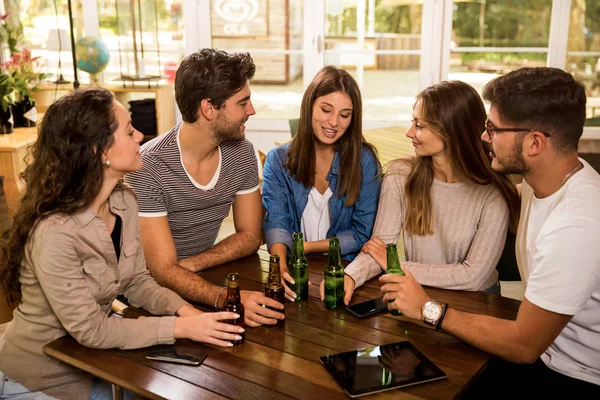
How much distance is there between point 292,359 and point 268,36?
473 centimetres

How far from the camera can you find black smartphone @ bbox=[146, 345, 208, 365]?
149 centimetres

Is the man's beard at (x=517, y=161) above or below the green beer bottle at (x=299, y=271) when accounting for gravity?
above

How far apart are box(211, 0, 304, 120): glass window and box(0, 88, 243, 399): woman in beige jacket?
4251mm

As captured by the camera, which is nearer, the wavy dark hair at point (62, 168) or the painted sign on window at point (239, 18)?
the wavy dark hair at point (62, 168)

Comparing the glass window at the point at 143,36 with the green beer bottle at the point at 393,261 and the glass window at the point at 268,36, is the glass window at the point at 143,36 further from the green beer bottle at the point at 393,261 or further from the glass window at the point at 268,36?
the green beer bottle at the point at 393,261

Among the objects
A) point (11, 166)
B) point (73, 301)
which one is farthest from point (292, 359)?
point (11, 166)

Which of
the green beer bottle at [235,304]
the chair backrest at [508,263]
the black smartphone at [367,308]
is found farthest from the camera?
the chair backrest at [508,263]

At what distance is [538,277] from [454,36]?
14.6 feet

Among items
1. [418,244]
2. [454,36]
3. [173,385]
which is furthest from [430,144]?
[454,36]

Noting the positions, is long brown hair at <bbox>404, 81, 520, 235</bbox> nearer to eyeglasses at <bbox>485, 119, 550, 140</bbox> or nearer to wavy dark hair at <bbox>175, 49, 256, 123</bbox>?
eyeglasses at <bbox>485, 119, 550, 140</bbox>

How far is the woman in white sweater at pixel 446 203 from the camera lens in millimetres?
1988

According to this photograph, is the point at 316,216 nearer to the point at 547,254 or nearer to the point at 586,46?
the point at 547,254

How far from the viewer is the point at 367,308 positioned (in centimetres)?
177

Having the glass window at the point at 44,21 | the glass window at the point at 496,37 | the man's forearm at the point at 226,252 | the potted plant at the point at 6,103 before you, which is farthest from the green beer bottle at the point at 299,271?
the glass window at the point at 44,21
